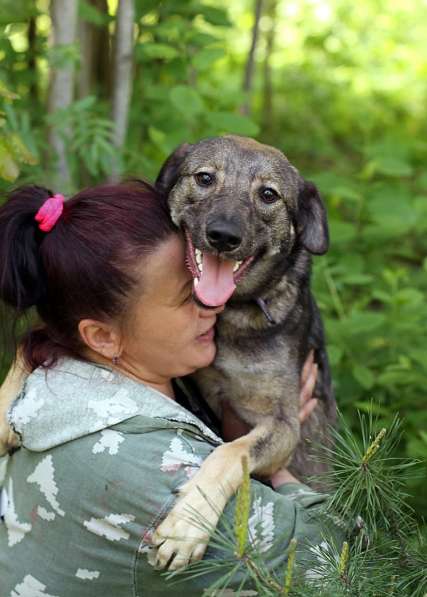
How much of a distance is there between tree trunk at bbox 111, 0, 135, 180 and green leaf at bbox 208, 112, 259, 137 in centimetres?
42

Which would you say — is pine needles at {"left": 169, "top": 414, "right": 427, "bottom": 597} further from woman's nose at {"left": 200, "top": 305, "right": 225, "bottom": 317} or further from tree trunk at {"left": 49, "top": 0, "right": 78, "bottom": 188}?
tree trunk at {"left": 49, "top": 0, "right": 78, "bottom": 188}

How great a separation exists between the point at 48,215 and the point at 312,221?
99 centimetres

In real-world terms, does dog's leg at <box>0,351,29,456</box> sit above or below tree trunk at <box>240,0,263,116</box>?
below

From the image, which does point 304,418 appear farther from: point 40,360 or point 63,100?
point 63,100

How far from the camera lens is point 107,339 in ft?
8.47

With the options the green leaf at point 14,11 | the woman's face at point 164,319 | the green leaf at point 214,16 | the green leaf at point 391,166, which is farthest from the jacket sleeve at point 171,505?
the green leaf at point 391,166

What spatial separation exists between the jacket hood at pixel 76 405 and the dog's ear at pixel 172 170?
847mm

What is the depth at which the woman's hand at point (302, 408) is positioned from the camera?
3100 millimetres

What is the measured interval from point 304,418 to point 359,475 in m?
1.06

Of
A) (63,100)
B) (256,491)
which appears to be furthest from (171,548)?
(63,100)

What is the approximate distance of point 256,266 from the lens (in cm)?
302

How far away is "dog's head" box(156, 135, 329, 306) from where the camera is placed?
2.70m

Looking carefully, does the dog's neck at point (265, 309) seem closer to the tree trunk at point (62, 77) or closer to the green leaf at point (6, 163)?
the green leaf at point (6, 163)

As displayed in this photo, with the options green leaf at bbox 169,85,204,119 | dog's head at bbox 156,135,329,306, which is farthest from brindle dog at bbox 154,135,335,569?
green leaf at bbox 169,85,204,119
